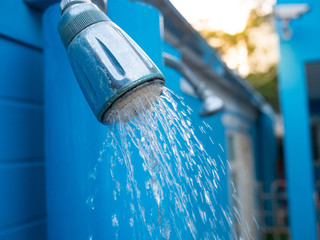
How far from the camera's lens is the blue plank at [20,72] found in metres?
1.72

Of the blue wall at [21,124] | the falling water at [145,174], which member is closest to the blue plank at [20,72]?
the blue wall at [21,124]

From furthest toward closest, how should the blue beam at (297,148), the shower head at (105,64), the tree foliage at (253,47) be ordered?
the tree foliage at (253,47), the blue beam at (297,148), the shower head at (105,64)

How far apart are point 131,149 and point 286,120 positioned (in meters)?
3.60

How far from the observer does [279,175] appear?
1093 cm

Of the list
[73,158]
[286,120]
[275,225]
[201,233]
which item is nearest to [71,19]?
[73,158]

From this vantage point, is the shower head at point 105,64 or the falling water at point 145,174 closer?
the shower head at point 105,64

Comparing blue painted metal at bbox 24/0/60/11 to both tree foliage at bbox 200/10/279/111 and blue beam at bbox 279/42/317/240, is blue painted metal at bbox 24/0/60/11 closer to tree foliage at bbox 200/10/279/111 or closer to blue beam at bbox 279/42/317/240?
blue beam at bbox 279/42/317/240

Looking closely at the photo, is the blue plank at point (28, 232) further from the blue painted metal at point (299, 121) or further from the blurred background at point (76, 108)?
the blue painted metal at point (299, 121)

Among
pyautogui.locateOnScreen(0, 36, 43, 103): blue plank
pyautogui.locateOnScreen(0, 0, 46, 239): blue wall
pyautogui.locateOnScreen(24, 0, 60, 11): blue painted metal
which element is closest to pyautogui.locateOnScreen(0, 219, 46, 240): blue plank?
pyautogui.locateOnScreen(0, 0, 46, 239): blue wall

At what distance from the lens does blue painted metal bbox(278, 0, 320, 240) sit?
185 inches

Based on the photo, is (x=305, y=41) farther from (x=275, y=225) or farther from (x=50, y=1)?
(x=275, y=225)

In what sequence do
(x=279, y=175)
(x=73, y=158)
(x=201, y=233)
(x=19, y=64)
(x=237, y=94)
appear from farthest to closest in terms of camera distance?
(x=279, y=175)
(x=237, y=94)
(x=201, y=233)
(x=19, y=64)
(x=73, y=158)

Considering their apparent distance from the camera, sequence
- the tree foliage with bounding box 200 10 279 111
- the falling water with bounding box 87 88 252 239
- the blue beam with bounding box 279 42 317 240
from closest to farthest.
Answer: the falling water with bounding box 87 88 252 239
the blue beam with bounding box 279 42 317 240
the tree foliage with bounding box 200 10 279 111

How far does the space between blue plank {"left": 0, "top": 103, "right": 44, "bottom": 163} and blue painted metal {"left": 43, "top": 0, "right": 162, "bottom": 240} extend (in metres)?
0.13
